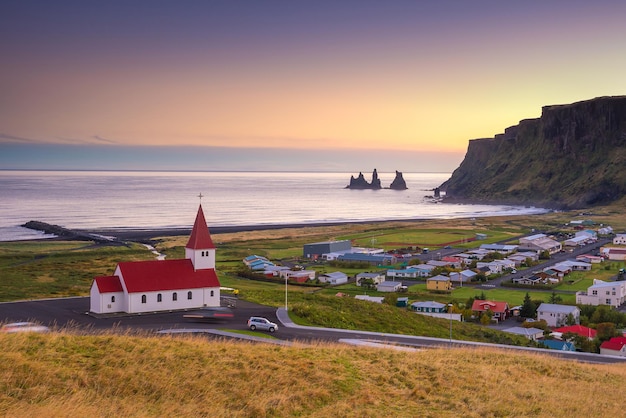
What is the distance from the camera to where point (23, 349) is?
583 inches

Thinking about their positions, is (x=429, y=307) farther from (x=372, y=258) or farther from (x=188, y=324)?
(x=372, y=258)

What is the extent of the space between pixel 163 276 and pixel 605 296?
42.8 meters

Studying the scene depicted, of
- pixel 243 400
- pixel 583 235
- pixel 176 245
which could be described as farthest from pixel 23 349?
pixel 583 235

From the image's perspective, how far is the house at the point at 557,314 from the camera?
48.7 meters

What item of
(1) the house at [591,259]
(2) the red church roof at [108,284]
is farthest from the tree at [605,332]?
(1) the house at [591,259]

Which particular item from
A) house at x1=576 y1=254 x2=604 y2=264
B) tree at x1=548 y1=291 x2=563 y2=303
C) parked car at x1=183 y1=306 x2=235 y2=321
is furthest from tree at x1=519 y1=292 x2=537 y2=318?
house at x1=576 y1=254 x2=604 y2=264

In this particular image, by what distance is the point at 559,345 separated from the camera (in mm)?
38750

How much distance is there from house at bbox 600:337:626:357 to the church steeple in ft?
77.9

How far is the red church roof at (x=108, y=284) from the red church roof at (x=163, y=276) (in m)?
0.49

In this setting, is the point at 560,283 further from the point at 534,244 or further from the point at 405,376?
the point at 405,376

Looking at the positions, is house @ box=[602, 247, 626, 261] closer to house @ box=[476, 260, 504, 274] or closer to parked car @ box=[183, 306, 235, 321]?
house @ box=[476, 260, 504, 274]

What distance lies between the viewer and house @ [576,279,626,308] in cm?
5625

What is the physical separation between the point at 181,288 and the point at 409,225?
4170 inches

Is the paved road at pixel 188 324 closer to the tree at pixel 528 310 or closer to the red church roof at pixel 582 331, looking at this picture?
the red church roof at pixel 582 331
